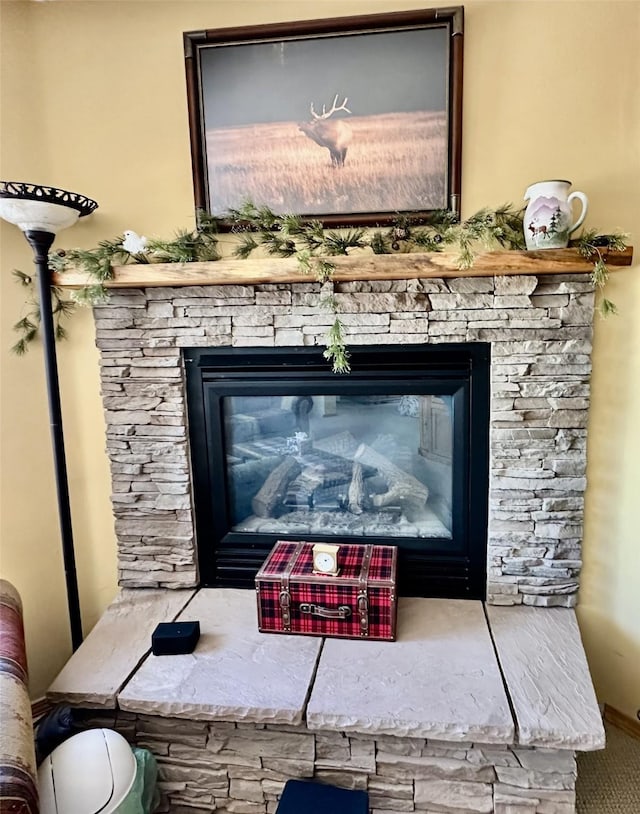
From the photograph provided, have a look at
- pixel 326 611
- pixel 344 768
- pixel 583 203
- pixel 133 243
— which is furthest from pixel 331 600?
pixel 583 203

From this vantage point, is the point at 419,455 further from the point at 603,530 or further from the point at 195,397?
the point at 195,397

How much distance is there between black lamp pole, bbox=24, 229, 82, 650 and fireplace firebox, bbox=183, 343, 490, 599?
42cm

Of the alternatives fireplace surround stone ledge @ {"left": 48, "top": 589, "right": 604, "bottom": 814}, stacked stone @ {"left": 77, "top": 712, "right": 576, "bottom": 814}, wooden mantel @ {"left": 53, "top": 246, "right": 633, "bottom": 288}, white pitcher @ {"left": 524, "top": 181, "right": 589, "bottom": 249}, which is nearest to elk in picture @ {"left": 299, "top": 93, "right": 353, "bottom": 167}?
wooden mantel @ {"left": 53, "top": 246, "right": 633, "bottom": 288}

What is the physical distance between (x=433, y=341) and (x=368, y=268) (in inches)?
Result: 13.7

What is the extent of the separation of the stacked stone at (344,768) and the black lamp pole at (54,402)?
423mm

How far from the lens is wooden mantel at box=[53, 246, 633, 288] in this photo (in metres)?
1.45

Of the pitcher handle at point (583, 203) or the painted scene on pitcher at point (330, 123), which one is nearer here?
the pitcher handle at point (583, 203)

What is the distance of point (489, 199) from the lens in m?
1.65

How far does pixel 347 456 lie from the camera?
1.91m

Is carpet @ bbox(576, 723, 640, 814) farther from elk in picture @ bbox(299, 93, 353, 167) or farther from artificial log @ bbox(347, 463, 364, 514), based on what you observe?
elk in picture @ bbox(299, 93, 353, 167)

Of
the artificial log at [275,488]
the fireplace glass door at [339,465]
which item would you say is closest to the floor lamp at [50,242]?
the fireplace glass door at [339,465]

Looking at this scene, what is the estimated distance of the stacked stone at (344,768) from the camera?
53.1 inches

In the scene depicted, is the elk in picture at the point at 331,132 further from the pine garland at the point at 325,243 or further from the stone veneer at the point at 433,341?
the stone veneer at the point at 433,341

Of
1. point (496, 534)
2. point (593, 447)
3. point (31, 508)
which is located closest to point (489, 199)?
point (593, 447)
